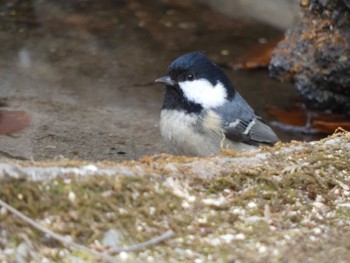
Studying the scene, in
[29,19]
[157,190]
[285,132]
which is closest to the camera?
[157,190]

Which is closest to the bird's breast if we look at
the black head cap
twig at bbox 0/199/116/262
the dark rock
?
the black head cap

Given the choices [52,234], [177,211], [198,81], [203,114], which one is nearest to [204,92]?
[198,81]

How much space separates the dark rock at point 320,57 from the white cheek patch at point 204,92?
1120 mm

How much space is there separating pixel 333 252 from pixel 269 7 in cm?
554

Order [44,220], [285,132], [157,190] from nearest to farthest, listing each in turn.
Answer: [44,220]
[157,190]
[285,132]

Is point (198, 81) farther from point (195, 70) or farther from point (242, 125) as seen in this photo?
point (242, 125)

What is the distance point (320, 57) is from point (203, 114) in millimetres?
1405

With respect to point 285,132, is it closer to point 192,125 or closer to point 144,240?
point 192,125

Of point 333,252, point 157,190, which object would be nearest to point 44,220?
point 157,190

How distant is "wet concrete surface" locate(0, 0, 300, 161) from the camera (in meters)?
5.23

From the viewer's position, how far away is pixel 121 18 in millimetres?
7684

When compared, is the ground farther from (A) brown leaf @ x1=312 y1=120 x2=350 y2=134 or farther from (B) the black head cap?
(A) brown leaf @ x1=312 y1=120 x2=350 y2=134

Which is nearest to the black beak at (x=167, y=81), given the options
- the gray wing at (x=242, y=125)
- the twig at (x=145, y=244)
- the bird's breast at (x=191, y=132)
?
the bird's breast at (x=191, y=132)

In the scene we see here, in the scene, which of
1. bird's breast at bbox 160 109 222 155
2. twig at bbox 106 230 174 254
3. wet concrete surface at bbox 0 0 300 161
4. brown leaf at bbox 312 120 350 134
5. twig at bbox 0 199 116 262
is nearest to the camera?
twig at bbox 0 199 116 262
